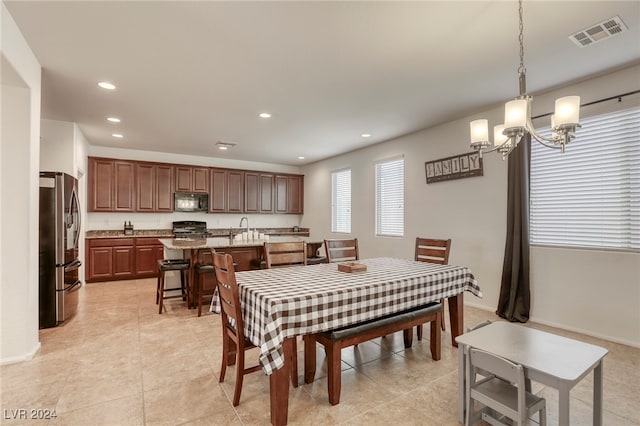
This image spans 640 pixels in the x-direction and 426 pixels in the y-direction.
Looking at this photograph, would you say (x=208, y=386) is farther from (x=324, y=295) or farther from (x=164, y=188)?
(x=164, y=188)

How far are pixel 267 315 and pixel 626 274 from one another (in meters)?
3.47

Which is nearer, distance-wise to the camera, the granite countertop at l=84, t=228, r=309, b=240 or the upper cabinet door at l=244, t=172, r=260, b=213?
the granite countertop at l=84, t=228, r=309, b=240

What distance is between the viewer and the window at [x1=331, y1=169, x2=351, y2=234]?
6723 mm

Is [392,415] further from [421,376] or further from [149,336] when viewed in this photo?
[149,336]

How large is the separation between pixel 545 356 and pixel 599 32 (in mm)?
2446

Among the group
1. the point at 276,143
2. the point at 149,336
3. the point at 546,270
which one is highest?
the point at 276,143

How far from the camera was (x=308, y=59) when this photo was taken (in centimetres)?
277

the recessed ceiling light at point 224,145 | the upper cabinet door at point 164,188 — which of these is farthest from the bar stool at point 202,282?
the upper cabinet door at point 164,188

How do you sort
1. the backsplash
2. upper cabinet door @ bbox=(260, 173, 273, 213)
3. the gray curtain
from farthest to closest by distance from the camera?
upper cabinet door @ bbox=(260, 173, 273, 213)
the backsplash
the gray curtain

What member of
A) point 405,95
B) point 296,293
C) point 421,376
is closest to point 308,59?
point 405,95

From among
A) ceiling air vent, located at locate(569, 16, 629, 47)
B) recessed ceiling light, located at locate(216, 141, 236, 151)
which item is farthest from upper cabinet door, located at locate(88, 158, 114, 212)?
ceiling air vent, located at locate(569, 16, 629, 47)

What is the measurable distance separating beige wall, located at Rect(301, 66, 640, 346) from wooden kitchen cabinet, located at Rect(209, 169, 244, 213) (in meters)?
2.67

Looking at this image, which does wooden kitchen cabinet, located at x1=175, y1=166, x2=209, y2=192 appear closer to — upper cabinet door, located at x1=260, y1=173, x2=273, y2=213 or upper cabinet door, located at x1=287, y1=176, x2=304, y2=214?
upper cabinet door, located at x1=260, y1=173, x2=273, y2=213

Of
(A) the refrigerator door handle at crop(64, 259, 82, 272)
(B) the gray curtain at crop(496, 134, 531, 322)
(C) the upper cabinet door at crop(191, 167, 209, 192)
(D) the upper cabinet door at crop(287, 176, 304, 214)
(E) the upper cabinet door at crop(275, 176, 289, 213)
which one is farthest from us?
(D) the upper cabinet door at crop(287, 176, 304, 214)
